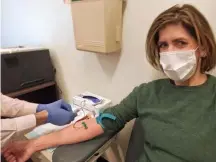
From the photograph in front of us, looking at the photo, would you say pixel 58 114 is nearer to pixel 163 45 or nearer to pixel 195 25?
pixel 163 45

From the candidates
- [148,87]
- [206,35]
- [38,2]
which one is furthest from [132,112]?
[38,2]

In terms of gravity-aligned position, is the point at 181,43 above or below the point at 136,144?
above

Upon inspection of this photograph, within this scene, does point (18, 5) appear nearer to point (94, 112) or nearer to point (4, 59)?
point (4, 59)

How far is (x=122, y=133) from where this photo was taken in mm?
1616

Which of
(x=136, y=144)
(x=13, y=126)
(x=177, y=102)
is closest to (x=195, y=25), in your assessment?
(x=177, y=102)

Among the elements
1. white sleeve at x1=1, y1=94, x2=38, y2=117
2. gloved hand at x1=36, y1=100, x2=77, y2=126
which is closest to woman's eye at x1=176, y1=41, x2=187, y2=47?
gloved hand at x1=36, y1=100, x2=77, y2=126

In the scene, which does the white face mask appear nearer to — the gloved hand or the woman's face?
the woman's face

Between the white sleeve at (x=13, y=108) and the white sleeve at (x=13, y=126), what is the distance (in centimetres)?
19

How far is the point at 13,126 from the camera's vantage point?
0.88 metres

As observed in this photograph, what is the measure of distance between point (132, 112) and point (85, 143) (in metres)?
0.31

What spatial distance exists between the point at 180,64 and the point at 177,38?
12cm

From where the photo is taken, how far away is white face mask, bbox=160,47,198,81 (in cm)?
94

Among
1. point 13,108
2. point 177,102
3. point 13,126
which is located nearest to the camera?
point 13,126

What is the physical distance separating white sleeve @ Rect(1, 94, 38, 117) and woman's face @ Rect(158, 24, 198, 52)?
0.83 m
